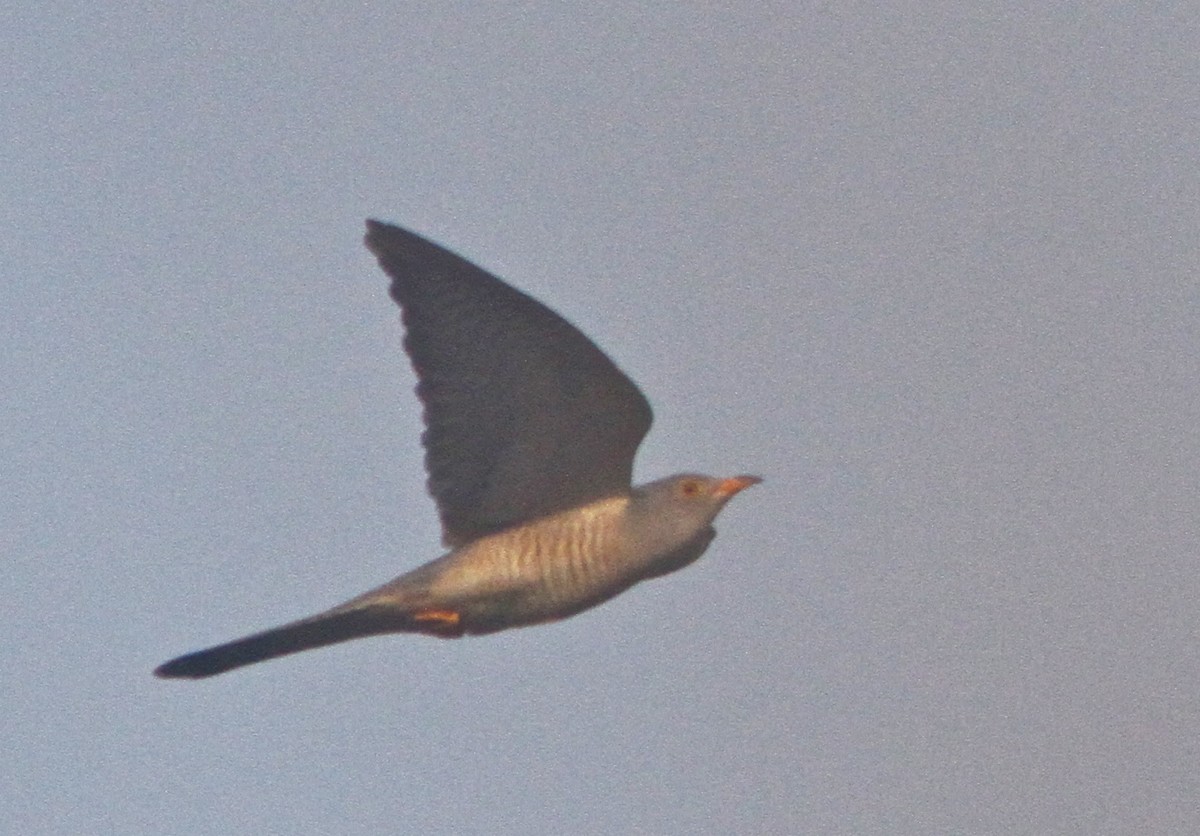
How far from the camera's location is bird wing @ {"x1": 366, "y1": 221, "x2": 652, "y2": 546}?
7328mm

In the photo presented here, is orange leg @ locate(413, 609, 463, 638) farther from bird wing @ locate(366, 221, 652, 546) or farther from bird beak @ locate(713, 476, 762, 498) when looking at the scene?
bird beak @ locate(713, 476, 762, 498)

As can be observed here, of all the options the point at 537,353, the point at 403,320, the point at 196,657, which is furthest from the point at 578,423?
the point at 196,657

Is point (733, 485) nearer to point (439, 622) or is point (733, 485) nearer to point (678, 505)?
point (678, 505)

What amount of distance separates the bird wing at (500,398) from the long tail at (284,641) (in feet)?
1.70

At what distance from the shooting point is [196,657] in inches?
291

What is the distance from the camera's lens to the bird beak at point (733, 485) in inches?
300

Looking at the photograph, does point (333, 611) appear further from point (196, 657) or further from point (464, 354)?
point (464, 354)

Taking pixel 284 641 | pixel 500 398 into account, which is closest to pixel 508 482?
pixel 500 398

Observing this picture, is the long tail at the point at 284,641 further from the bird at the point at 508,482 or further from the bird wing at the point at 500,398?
the bird wing at the point at 500,398

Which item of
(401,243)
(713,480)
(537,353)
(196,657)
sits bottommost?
(196,657)

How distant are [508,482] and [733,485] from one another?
3.33 ft

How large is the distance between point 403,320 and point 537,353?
662mm

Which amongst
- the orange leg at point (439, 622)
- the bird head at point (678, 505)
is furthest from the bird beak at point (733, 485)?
the orange leg at point (439, 622)

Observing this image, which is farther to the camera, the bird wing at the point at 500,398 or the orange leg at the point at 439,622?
the orange leg at the point at 439,622
